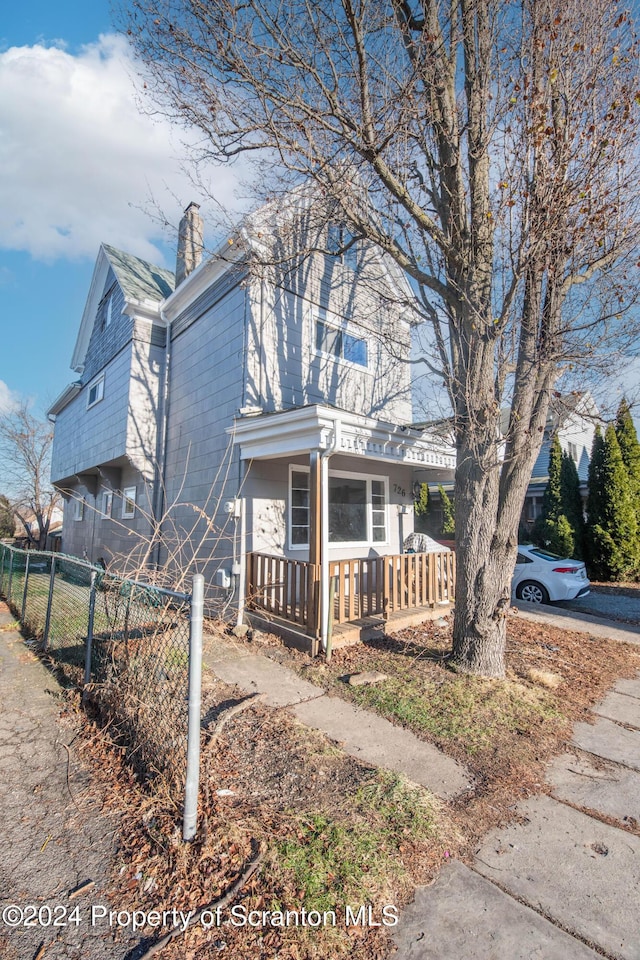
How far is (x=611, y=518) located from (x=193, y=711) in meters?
14.3

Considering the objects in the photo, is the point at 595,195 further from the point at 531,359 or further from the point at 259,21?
the point at 259,21

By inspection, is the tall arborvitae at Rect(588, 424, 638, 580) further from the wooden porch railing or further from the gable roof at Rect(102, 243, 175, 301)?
the gable roof at Rect(102, 243, 175, 301)

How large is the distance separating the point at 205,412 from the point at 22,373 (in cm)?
2164

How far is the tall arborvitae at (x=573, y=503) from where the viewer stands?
13758 mm

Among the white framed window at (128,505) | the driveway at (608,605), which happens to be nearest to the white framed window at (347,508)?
the driveway at (608,605)

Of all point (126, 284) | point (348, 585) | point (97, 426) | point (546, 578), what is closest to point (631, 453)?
point (546, 578)

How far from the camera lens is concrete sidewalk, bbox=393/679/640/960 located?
6.15 feet

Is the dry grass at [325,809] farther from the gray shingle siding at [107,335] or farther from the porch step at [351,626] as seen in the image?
the gray shingle siding at [107,335]

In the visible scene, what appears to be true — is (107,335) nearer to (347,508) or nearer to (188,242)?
(188,242)

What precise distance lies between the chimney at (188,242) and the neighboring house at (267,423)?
0.13 feet

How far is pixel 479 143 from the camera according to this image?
4895 mm

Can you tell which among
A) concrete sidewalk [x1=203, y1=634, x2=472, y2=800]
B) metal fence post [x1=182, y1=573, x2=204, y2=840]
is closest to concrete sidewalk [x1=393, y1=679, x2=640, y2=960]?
concrete sidewalk [x1=203, y1=634, x2=472, y2=800]

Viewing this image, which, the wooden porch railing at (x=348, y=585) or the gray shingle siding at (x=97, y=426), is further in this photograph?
the gray shingle siding at (x=97, y=426)

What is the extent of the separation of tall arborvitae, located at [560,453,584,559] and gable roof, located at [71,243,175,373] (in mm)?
12594
